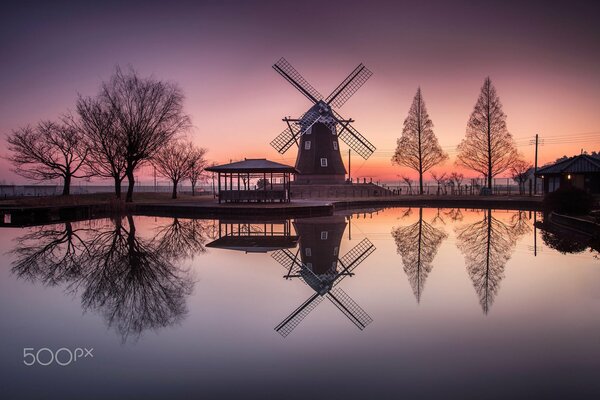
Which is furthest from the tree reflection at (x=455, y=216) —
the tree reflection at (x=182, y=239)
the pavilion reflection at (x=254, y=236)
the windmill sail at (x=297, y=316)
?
the windmill sail at (x=297, y=316)

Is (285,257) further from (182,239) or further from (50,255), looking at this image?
(50,255)

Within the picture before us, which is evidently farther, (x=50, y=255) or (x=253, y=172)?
(x=253, y=172)

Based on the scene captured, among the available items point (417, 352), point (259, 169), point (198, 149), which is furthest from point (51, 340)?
point (198, 149)

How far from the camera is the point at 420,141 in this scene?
41.7 meters

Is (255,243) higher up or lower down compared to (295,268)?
higher up

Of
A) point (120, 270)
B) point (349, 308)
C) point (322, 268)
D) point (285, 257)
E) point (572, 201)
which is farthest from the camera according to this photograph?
point (572, 201)

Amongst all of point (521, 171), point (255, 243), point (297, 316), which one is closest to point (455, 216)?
point (255, 243)

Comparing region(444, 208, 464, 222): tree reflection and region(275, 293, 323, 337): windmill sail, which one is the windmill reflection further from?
region(444, 208, 464, 222): tree reflection

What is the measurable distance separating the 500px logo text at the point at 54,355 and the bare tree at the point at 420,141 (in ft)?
129

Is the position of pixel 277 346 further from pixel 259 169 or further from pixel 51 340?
pixel 259 169

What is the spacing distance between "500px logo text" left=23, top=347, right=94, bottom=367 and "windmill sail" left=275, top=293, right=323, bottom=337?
7.15 feet

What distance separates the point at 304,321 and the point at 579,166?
32.8m

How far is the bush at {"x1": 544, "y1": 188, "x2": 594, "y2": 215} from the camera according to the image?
1806cm

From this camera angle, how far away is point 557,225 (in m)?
17.1
